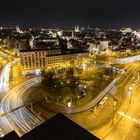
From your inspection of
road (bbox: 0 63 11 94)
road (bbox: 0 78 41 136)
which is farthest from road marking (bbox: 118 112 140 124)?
road (bbox: 0 63 11 94)

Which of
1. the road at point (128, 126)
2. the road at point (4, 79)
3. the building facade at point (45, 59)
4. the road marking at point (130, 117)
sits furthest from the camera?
the building facade at point (45, 59)

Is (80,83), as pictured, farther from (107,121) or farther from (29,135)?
(29,135)

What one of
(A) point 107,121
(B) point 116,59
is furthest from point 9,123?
(B) point 116,59

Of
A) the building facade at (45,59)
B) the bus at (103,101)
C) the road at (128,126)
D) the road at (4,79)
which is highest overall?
the building facade at (45,59)

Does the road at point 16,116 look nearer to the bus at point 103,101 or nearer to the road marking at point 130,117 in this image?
the bus at point 103,101

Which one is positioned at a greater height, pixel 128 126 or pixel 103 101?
pixel 103 101

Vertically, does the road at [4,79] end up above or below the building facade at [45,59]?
below

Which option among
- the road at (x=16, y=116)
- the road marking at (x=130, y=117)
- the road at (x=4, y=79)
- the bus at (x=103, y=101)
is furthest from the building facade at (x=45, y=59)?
the road marking at (x=130, y=117)

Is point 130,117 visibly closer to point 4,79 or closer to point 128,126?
point 128,126

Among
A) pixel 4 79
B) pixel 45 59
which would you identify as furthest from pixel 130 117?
pixel 4 79

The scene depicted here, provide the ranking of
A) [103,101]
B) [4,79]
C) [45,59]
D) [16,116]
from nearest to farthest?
1. [16,116]
2. [103,101]
3. [4,79]
4. [45,59]

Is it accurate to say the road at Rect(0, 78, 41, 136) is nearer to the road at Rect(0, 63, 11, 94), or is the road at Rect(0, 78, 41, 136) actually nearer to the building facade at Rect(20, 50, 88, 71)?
the road at Rect(0, 63, 11, 94)
